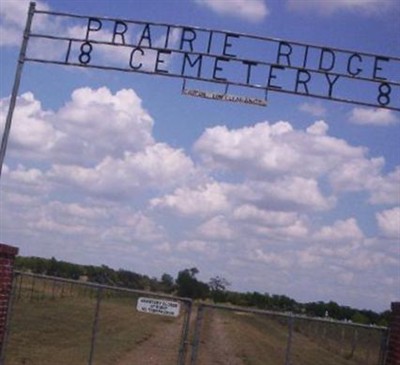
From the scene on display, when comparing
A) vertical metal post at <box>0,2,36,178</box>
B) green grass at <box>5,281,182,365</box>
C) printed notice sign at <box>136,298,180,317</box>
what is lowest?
green grass at <box>5,281,182,365</box>

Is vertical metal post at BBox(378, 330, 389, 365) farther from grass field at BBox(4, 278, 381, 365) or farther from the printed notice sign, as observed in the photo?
the printed notice sign

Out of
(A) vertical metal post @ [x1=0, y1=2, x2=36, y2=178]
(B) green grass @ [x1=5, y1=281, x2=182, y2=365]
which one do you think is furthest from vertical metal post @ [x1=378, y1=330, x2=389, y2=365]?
(B) green grass @ [x1=5, y1=281, x2=182, y2=365]

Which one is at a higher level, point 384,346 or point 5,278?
point 5,278

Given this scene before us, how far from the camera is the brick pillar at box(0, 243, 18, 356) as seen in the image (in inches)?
612

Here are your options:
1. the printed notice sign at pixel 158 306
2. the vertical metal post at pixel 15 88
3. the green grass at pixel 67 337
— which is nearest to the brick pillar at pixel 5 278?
the vertical metal post at pixel 15 88

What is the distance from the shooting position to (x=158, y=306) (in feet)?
51.6

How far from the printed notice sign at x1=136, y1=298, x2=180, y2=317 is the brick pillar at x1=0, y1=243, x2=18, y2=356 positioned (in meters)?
2.44

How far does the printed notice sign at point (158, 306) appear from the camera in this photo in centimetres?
1566

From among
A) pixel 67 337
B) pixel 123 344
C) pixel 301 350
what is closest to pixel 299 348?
→ pixel 301 350

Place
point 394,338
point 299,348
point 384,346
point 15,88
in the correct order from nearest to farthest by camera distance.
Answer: point 394,338
point 384,346
point 15,88
point 299,348

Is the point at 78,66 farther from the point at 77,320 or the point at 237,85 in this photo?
the point at 77,320

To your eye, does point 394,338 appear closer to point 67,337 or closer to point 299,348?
point 67,337

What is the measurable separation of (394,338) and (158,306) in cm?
417

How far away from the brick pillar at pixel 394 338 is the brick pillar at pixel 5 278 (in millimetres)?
6810
